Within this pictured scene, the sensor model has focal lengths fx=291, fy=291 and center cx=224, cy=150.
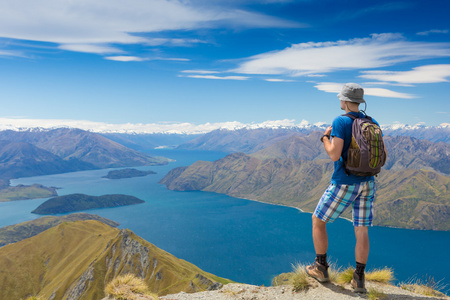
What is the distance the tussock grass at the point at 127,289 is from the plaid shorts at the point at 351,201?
248 inches

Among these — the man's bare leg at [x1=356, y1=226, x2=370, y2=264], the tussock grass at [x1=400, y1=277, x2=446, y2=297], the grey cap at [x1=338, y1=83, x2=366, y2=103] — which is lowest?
the tussock grass at [x1=400, y1=277, x2=446, y2=297]

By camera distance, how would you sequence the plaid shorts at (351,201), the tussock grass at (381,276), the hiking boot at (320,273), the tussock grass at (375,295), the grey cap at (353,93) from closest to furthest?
the plaid shorts at (351,201) < the tussock grass at (375,295) < the grey cap at (353,93) < the hiking boot at (320,273) < the tussock grass at (381,276)

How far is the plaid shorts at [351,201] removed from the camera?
328 inches

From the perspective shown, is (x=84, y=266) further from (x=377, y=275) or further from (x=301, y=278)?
(x=377, y=275)

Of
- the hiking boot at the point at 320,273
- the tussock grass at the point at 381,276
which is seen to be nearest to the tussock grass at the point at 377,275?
the tussock grass at the point at 381,276

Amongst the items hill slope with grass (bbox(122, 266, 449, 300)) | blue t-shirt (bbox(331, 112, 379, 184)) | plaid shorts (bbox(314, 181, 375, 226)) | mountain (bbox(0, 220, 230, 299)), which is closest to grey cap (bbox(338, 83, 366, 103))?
blue t-shirt (bbox(331, 112, 379, 184))

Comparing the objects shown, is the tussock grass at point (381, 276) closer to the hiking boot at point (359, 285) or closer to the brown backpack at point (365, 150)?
the hiking boot at point (359, 285)

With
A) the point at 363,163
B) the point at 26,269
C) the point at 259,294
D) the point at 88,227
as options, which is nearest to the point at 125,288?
the point at 259,294

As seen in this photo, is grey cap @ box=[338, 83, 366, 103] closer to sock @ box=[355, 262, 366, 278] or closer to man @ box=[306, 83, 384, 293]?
man @ box=[306, 83, 384, 293]

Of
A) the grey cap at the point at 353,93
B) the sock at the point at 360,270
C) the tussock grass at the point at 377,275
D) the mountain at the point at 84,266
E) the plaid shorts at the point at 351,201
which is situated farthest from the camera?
the mountain at the point at 84,266

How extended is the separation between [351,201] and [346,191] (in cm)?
42

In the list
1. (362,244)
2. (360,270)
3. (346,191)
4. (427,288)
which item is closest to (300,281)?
(360,270)

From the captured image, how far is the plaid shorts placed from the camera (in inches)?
328

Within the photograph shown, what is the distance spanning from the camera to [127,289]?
32.4 feet
